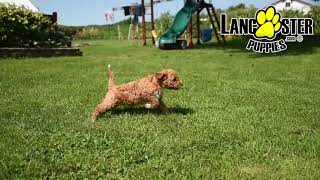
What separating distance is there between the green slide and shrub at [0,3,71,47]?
19.9ft

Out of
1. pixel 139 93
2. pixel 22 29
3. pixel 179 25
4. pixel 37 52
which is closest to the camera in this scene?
pixel 139 93

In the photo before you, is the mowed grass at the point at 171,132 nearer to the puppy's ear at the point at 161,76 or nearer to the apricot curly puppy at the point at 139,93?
the apricot curly puppy at the point at 139,93

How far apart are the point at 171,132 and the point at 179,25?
18613 millimetres

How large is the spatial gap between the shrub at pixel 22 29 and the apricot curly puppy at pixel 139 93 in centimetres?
1218

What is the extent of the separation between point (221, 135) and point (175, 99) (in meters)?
2.48

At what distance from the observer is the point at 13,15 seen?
688 inches

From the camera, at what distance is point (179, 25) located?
77.9ft

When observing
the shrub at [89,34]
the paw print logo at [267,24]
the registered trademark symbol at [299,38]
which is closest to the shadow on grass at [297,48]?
the registered trademark symbol at [299,38]

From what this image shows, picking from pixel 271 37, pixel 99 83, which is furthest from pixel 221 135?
pixel 271 37

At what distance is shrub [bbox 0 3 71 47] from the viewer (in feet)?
56.3

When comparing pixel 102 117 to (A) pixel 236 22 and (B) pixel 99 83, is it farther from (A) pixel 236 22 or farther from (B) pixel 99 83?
(A) pixel 236 22

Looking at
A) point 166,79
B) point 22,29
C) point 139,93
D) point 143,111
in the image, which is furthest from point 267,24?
point 139,93

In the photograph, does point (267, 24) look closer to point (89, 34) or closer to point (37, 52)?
point (37, 52)

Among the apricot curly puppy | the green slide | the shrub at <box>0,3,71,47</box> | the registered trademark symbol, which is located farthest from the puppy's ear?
the registered trademark symbol
